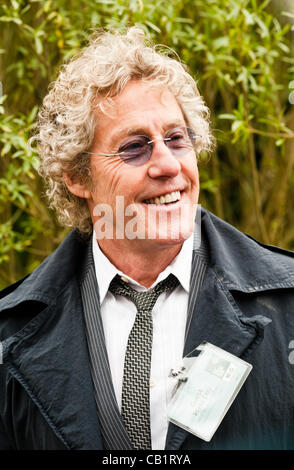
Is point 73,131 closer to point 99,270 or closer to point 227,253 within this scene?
point 99,270

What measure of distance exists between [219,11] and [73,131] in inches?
56.0

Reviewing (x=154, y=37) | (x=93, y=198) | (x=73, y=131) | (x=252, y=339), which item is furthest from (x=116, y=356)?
(x=154, y=37)

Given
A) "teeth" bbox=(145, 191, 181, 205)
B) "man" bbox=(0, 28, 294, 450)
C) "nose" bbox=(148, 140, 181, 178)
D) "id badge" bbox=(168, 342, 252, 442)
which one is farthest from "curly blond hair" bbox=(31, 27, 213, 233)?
"id badge" bbox=(168, 342, 252, 442)

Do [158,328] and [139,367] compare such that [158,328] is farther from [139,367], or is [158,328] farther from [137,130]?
[137,130]

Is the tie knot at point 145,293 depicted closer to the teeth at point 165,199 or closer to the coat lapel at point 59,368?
the coat lapel at point 59,368

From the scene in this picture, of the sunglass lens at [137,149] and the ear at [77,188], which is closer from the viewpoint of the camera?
the sunglass lens at [137,149]

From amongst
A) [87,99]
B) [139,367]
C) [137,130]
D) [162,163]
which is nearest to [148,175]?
[162,163]

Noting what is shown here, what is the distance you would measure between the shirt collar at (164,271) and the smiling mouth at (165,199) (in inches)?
8.3

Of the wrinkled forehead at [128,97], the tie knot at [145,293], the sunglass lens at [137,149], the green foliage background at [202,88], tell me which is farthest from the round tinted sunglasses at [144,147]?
the green foliage background at [202,88]

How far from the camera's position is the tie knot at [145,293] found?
2.29 metres

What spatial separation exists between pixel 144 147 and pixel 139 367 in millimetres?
898

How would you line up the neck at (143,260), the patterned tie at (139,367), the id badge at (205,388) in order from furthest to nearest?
1. the neck at (143,260)
2. the patterned tie at (139,367)
3. the id badge at (205,388)

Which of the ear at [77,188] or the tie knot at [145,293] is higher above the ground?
the ear at [77,188]
